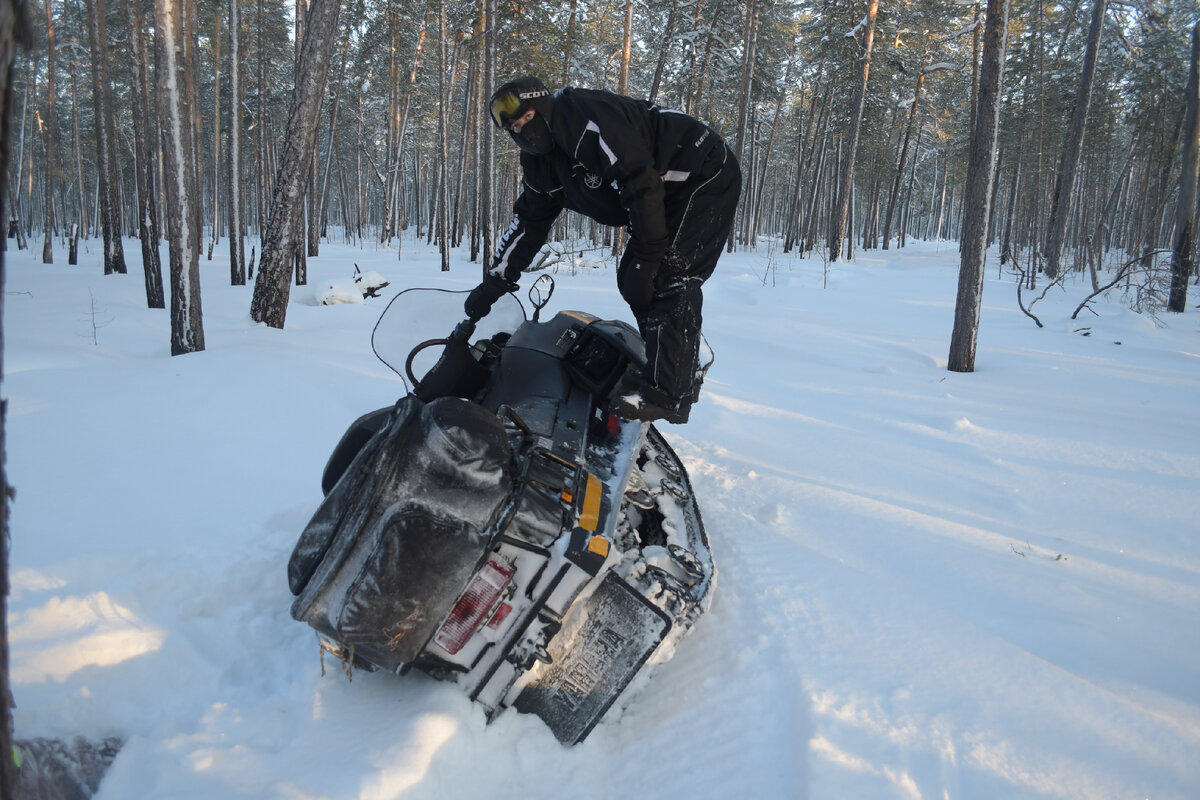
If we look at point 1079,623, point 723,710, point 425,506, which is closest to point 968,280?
point 1079,623

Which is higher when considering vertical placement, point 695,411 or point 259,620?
point 695,411

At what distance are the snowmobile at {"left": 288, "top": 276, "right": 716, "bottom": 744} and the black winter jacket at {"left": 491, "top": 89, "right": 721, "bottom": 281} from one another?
1.14 m

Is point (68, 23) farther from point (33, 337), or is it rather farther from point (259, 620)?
point (259, 620)

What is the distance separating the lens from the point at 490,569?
1.93 meters

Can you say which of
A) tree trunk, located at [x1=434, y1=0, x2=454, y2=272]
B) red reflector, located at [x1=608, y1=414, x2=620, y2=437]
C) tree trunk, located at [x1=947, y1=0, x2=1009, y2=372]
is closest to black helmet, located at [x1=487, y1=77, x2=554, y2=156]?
red reflector, located at [x1=608, y1=414, x2=620, y2=437]

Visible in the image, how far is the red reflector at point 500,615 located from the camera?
1.97 m

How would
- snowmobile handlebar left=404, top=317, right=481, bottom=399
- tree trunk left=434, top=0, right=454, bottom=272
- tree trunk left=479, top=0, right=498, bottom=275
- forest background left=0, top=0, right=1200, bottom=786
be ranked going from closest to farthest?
snowmobile handlebar left=404, top=317, right=481, bottom=399, forest background left=0, top=0, right=1200, bottom=786, tree trunk left=479, top=0, right=498, bottom=275, tree trunk left=434, top=0, right=454, bottom=272

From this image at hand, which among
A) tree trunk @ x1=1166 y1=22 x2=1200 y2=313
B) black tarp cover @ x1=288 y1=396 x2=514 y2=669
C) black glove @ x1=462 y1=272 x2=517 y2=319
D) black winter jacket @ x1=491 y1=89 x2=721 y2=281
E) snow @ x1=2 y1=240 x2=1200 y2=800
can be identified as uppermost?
tree trunk @ x1=1166 y1=22 x2=1200 y2=313

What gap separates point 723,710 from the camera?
7.36 ft

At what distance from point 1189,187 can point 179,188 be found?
13698mm

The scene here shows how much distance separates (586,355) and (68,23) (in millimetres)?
30120

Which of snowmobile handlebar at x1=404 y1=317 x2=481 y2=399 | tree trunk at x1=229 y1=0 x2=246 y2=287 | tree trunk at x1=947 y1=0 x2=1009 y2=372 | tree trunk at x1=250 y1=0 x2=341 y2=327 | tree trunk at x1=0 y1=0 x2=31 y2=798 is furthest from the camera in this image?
tree trunk at x1=229 y1=0 x2=246 y2=287

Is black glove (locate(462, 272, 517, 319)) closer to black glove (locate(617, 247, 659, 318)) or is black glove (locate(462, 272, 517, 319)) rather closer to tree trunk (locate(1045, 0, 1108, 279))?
black glove (locate(617, 247, 659, 318))

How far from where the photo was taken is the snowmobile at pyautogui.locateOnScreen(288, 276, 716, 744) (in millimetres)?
1808
